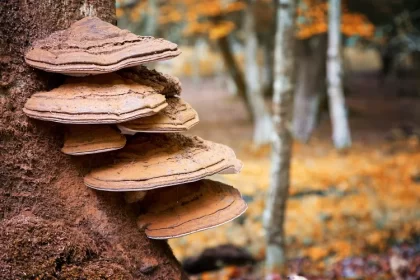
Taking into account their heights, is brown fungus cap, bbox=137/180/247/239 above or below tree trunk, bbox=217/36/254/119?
above

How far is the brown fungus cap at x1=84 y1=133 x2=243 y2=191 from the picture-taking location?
157 centimetres

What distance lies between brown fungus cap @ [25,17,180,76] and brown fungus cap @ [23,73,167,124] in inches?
2.8

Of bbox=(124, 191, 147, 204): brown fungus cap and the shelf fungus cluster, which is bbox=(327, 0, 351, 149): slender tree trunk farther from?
bbox=(124, 191, 147, 204): brown fungus cap

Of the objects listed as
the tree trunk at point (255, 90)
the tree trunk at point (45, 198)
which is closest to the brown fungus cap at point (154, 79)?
the tree trunk at point (45, 198)

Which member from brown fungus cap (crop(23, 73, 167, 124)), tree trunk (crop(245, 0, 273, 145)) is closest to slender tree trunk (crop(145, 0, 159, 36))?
tree trunk (crop(245, 0, 273, 145))

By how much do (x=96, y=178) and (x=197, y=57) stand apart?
4048 centimetres

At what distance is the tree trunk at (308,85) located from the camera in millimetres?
15633

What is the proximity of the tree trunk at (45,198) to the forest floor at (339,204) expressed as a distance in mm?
3662

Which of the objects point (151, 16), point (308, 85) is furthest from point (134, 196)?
point (308, 85)

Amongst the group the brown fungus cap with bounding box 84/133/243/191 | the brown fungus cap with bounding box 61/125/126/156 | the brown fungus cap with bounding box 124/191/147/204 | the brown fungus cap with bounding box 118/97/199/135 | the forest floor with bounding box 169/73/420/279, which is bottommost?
the forest floor with bounding box 169/73/420/279

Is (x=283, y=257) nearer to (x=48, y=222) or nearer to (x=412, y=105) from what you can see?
(x=48, y=222)

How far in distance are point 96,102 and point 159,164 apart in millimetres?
331

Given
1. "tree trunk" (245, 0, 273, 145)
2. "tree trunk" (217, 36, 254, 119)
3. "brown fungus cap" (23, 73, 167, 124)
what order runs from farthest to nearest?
"tree trunk" (217, 36, 254, 119) → "tree trunk" (245, 0, 273, 145) → "brown fungus cap" (23, 73, 167, 124)

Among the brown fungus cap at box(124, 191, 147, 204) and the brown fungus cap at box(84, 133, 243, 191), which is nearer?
the brown fungus cap at box(84, 133, 243, 191)
